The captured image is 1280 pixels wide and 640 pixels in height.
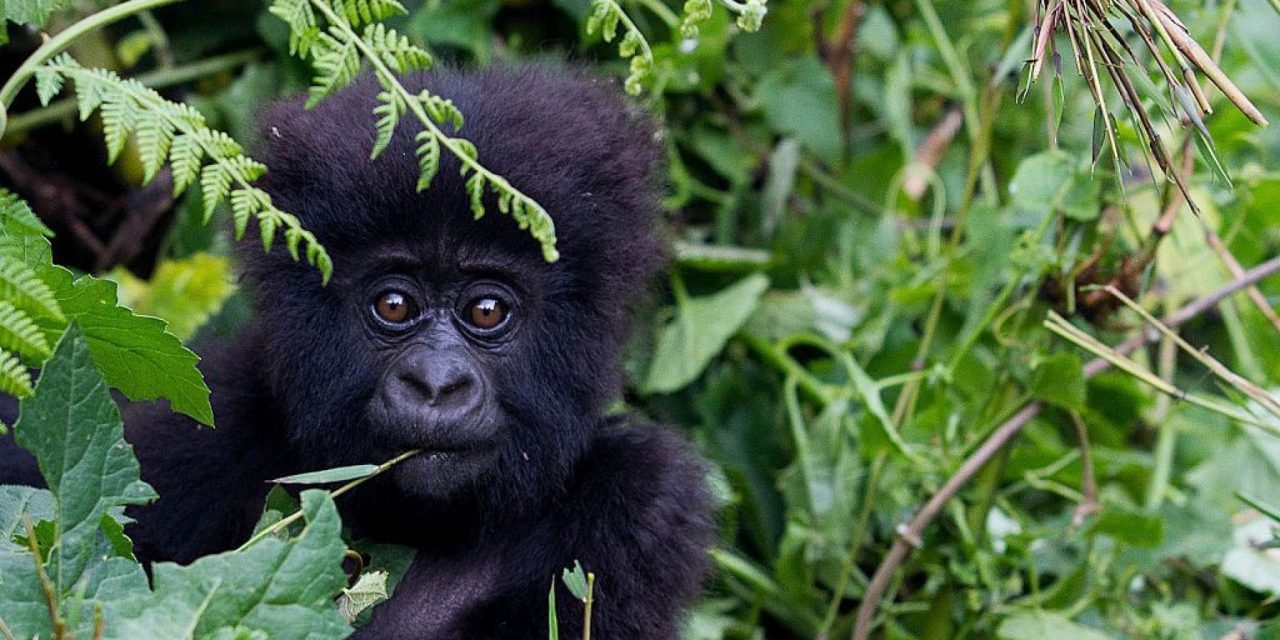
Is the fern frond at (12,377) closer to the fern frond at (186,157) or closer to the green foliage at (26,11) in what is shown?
the fern frond at (186,157)

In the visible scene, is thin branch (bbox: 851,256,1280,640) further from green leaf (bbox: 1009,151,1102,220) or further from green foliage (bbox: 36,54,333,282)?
green foliage (bbox: 36,54,333,282)

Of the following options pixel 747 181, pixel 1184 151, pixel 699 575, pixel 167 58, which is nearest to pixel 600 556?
pixel 699 575

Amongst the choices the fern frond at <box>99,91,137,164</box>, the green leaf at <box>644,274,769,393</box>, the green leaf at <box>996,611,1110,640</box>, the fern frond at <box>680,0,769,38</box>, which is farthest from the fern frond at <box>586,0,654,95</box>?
the green leaf at <box>644,274,769,393</box>

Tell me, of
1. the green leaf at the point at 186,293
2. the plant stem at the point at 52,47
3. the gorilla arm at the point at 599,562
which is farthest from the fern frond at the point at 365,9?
the green leaf at the point at 186,293

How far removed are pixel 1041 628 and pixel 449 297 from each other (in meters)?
1.65

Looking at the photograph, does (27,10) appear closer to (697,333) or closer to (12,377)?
(12,377)

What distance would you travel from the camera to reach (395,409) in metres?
2.59

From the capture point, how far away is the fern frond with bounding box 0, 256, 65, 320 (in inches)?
75.0

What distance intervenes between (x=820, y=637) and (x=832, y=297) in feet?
3.82

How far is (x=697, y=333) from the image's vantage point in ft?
13.8

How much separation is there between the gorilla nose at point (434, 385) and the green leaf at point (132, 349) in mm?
412

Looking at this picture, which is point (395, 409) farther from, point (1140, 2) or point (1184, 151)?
point (1184, 151)

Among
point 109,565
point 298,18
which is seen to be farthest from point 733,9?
point 109,565

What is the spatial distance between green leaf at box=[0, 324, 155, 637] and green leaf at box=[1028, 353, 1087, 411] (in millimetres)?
2059
